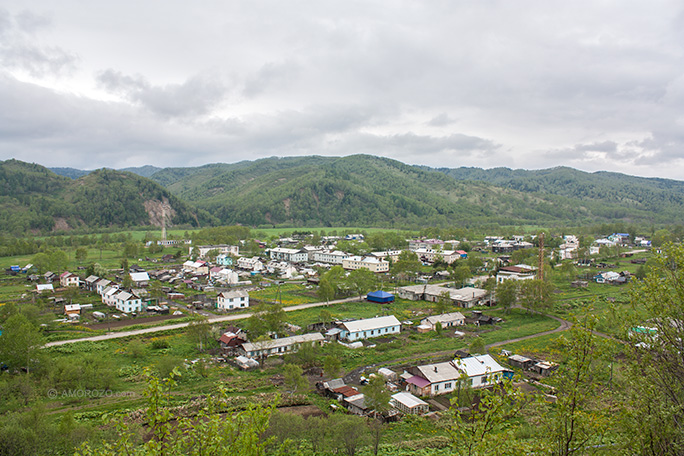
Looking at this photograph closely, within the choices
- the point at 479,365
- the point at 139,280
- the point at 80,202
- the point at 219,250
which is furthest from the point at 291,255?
the point at 80,202

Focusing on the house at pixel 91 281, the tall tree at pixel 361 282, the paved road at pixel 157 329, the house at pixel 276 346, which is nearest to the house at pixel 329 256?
the tall tree at pixel 361 282

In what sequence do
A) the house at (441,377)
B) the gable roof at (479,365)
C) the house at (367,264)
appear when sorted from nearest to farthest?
the house at (441,377)
the gable roof at (479,365)
the house at (367,264)

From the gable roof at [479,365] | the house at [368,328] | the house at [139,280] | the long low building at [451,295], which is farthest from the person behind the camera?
the house at [139,280]

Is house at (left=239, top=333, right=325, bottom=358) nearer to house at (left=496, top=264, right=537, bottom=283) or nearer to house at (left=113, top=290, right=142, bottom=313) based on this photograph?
house at (left=113, top=290, right=142, bottom=313)

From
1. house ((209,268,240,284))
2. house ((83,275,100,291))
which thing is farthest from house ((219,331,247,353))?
house ((83,275,100,291))

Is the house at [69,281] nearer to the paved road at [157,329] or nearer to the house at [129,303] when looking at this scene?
the house at [129,303]
